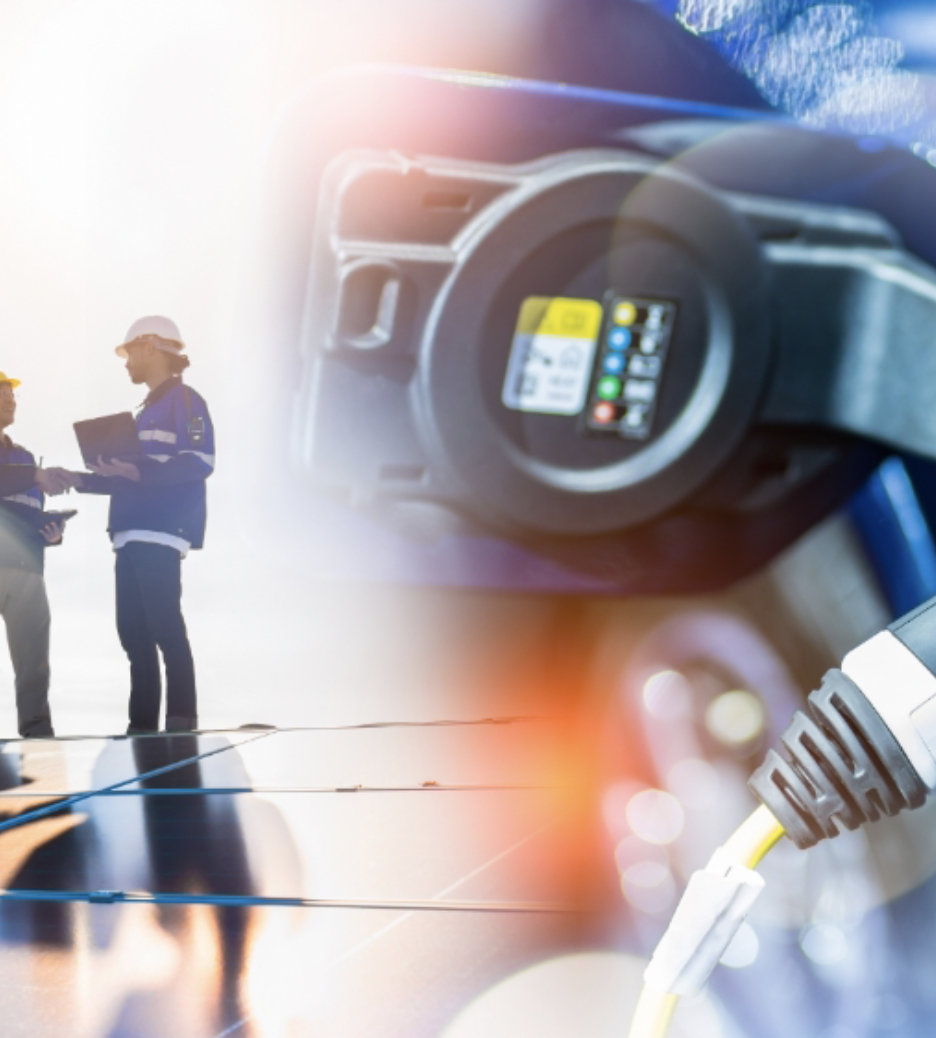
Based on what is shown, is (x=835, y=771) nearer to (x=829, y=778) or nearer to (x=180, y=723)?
(x=829, y=778)

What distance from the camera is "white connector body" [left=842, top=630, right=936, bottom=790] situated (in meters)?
0.27

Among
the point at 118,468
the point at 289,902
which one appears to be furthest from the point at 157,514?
the point at 289,902

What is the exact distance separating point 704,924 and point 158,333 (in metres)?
1.45

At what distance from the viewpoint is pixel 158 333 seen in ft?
5.35

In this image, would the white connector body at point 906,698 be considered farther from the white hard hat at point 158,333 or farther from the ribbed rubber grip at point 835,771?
the white hard hat at point 158,333

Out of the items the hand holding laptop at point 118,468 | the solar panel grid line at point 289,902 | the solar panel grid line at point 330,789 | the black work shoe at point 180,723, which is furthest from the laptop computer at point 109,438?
the solar panel grid line at point 289,902

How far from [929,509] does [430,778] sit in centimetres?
71

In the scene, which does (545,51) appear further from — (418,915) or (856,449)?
(418,915)

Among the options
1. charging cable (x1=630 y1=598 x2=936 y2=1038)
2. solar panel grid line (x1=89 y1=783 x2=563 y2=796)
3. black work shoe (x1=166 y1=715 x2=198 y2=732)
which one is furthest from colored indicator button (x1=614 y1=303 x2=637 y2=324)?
black work shoe (x1=166 y1=715 x2=198 y2=732)

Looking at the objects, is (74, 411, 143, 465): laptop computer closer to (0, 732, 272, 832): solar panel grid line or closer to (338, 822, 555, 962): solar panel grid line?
(0, 732, 272, 832): solar panel grid line

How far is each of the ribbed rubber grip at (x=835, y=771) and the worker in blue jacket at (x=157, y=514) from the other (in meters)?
1.35

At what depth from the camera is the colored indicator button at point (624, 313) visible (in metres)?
0.41

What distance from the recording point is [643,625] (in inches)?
20.9

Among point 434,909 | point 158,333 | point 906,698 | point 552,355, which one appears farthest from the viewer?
→ point 158,333
